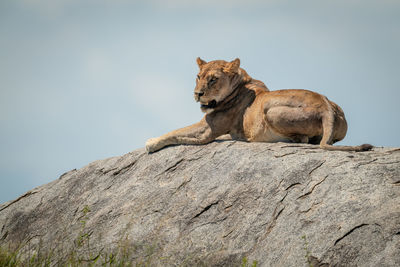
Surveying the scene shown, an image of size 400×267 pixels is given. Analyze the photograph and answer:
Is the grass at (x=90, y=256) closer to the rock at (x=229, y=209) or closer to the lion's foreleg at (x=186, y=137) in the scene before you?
the rock at (x=229, y=209)

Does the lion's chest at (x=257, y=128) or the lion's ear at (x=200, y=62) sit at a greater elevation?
the lion's ear at (x=200, y=62)

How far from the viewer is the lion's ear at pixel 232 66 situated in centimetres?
1096

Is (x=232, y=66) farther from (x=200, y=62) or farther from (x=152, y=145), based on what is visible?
(x=152, y=145)

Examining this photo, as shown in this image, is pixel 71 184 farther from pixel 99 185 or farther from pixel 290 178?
pixel 290 178

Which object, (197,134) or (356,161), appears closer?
(356,161)

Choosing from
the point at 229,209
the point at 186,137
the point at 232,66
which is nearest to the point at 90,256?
the point at 229,209

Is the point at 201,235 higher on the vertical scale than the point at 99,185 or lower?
lower

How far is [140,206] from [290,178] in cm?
304

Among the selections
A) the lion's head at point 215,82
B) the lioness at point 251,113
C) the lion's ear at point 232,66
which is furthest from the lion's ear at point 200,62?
the lion's ear at point 232,66

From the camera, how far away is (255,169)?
8.99 m

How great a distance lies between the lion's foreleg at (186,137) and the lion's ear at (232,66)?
1.37 m

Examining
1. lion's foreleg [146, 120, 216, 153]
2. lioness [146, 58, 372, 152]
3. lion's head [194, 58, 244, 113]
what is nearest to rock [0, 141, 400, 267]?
lion's foreleg [146, 120, 216, 153]

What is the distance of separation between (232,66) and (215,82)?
61 centimetres

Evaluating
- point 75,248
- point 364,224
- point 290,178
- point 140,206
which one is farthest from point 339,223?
point 75,248
